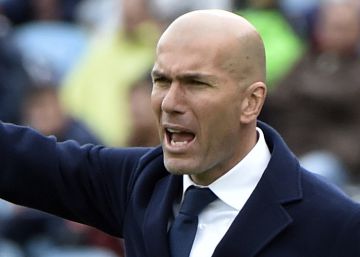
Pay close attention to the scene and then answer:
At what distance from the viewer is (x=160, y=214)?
388 centimetres

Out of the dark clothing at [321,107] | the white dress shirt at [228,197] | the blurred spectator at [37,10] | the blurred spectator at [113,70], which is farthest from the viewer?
the blurred spectator at [37,10]

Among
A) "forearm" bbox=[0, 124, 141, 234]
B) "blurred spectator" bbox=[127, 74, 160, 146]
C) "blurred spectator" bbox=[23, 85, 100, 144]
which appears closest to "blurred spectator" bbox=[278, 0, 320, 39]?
"blurred spectator" bbox=[127, 74, 160, 146]

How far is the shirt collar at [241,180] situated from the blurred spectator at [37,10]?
6198 millimetres

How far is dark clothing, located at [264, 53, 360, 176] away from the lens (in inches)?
316

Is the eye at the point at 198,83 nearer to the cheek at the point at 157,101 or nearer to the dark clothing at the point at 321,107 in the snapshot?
the cheek at the point at 157,101

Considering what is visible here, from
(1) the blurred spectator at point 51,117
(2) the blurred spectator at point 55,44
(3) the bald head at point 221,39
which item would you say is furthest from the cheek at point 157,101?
(2) the blurred spectator at point 55,44

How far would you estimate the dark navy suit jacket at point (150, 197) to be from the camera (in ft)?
12.1

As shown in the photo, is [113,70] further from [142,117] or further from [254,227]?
[254,227]

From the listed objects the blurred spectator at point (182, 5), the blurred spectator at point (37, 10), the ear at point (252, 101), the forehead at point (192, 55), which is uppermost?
the forehead at point (192, 55)

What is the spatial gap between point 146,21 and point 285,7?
133 cm

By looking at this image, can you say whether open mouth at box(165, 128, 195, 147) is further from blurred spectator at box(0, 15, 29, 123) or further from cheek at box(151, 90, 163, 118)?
blurred spectator at box(0, 15, 29, 123)

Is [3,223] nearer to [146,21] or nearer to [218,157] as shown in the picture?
[146,21]

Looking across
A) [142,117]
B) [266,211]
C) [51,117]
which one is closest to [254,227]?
[266,211]

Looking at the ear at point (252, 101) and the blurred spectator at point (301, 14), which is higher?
the ear at point (252, 101)
